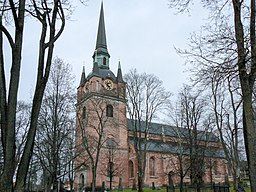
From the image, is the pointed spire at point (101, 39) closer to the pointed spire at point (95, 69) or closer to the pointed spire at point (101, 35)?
the pointed spire at point (101, 35)

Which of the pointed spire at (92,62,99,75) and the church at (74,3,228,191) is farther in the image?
the pointed spire at (92,62,99,75)

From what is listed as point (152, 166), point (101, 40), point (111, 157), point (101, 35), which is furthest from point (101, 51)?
point (152, 166)

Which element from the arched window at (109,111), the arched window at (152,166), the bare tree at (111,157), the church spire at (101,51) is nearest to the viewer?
the bare tree at (111,157)

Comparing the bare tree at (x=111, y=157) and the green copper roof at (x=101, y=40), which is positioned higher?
the green copper roof at (x=101, y=40)

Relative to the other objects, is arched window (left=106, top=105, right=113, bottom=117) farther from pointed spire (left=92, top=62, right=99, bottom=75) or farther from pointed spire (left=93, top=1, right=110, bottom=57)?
pointed spire (left=93, top=1, right=110, bottom=57)

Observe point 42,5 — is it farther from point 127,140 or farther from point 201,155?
point 127,140

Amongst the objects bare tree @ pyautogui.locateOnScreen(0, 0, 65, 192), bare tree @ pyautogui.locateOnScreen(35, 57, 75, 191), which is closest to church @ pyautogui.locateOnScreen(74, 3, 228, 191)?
bare tree @ pyautogui.locateOnScreen(35, 57, 75, 191)

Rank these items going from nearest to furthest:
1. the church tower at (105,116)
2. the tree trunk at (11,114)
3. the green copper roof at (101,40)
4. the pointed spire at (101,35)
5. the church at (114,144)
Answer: the tree trunk at (11,114) → the church tower at (105,116) → the church at (114,144) → the green copper roof at (101,40) → the pointed spire at (101,35)

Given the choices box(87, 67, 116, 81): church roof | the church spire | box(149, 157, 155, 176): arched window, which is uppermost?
the church spire

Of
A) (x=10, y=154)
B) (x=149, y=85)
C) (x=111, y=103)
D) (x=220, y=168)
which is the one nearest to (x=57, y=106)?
(x=149, y=85)

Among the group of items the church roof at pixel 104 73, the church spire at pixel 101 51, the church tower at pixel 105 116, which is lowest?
the church tower at pixel 105 116

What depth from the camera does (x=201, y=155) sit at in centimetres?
2622

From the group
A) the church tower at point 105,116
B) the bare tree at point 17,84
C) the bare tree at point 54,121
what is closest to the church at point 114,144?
the church tower at point 105,116

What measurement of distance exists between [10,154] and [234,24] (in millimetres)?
6703
